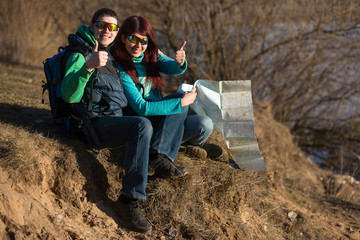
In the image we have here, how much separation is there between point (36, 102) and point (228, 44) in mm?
4733

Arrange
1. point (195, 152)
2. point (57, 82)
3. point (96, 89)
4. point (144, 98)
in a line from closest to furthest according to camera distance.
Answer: point (96, 89)
point (57, 82)
point (144, 98)
point (195, 152)

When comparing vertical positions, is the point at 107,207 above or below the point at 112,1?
below

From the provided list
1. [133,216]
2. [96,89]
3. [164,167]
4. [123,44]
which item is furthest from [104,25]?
[133,216]

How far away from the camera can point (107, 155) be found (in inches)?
139

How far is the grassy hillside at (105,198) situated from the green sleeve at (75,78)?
0.49 m

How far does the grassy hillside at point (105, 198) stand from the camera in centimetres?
282

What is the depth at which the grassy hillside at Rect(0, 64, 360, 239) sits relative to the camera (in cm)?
282

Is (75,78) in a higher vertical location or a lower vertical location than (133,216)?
higher

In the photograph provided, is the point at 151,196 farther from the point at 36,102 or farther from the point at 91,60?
the point at 36,102

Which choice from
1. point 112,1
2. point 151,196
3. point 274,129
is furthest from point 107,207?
point 112,1

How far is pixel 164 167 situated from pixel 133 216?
0.44m

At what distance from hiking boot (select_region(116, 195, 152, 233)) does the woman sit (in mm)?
321

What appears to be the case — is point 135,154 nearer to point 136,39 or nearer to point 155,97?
point 155,97

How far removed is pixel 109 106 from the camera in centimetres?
325
